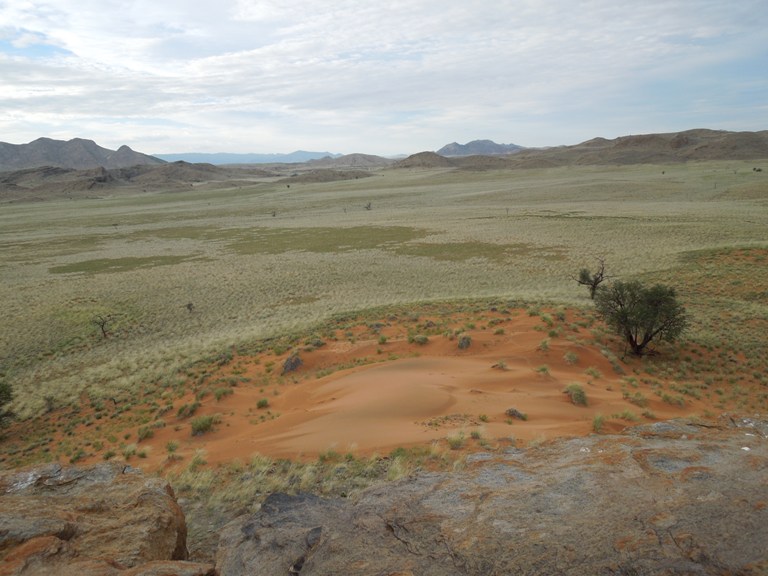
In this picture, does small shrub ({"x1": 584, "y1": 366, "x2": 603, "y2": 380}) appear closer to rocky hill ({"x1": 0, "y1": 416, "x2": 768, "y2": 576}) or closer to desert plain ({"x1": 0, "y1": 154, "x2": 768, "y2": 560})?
desert plain ({"x1": 0, "y1": 154, "x2": 768, "y2": 560})

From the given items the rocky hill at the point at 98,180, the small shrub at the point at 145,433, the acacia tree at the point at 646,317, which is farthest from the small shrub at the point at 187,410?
the rocky hill at the point at 98,180

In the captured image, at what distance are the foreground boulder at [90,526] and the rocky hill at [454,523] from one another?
0.02 metres

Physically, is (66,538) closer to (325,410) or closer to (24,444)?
(325,410)

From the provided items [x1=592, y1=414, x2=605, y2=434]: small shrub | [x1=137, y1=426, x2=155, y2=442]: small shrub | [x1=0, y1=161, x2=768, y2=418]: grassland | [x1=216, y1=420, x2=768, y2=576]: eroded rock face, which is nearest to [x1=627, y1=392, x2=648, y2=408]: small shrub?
[x1=592, y1=414, x2=605, y2=434]: small shrub

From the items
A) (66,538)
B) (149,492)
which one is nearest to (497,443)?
(149,492)

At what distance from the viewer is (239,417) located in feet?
42.1

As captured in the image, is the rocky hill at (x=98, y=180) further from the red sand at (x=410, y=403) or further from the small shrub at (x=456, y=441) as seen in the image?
the small shrub at (x=456, y=441)

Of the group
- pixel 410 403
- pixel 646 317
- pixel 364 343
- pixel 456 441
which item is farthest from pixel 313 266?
pixel 456 441

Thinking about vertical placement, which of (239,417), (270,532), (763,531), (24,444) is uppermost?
(763,531)

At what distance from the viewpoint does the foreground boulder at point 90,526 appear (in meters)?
4.85

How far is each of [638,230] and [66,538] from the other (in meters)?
47.0

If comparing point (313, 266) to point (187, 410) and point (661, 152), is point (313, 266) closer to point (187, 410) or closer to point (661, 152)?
point (187, 410)

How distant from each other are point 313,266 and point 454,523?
33.5 m

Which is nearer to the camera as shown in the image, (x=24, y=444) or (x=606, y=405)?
(x=606, y=405)
